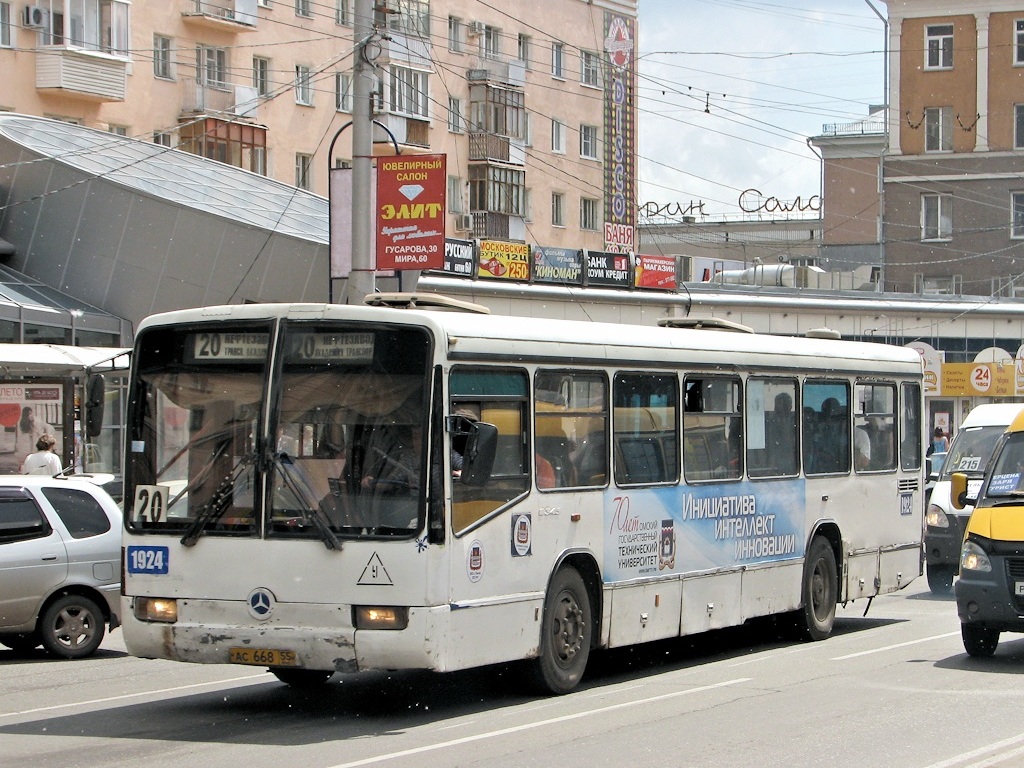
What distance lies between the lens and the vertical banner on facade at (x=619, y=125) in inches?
2486

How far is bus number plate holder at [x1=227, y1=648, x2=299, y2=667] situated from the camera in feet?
32.2

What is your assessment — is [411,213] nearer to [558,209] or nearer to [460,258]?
[460,258]

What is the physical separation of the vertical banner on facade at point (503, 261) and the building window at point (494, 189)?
16.1 metres

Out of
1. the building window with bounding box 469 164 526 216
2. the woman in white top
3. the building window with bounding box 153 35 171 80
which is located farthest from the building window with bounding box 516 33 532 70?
the woman in white top

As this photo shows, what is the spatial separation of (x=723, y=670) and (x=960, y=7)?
58.8 m

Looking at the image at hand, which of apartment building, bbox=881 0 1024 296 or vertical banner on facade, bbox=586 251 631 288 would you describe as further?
apartment building, bbox=881 0 1024 296

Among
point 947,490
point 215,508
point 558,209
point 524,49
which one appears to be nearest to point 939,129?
point 558,209

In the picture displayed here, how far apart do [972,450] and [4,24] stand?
3071 cm

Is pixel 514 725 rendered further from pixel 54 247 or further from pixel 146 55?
pixel 146 55

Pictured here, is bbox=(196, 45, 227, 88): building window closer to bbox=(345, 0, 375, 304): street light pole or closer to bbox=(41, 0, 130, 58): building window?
bbox=(41, 0, 130, 58): building window

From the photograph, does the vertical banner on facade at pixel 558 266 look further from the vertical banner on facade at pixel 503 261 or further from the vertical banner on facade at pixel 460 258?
the vertical banner on facade at pixel 460 258

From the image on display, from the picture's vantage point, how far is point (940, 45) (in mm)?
66812

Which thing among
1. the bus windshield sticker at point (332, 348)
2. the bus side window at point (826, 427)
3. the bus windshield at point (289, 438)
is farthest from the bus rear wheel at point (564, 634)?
the bus side window at point (826, 427)

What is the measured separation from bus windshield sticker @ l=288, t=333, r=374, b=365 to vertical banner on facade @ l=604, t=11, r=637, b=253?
53004 mm
